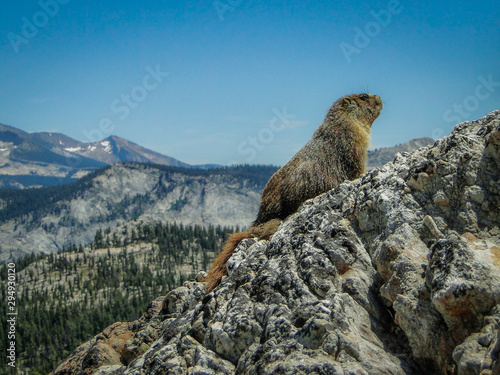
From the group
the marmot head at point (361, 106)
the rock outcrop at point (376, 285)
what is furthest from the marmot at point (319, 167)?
the rock outcrop at point (376, 285)

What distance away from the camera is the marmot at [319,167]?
37.3ft

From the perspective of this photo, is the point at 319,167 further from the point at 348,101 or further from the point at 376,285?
the point at 376,285

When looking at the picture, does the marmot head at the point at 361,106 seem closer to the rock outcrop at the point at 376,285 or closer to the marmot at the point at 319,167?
the marmot at the point at 319,167

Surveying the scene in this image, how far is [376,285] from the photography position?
7.91m

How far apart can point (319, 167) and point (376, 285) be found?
5.17 meters

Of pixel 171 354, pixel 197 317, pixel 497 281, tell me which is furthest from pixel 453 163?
pixel 171 354

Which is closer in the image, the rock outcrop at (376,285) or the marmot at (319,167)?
the rock outcrop at (376,285)

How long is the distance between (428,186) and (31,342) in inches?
8030

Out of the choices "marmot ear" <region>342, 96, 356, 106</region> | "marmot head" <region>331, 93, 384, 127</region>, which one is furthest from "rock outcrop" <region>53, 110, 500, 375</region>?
"marmot ear" <region>342, 96, 356, 106</region>

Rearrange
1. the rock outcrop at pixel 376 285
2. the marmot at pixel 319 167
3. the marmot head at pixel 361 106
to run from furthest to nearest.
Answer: the marmot head at pixel 361 106, the marmot at pixel 319 167, the rock outcrop at pixel 376 285

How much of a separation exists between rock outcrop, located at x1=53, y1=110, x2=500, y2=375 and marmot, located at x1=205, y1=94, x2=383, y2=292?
1143 millimetres

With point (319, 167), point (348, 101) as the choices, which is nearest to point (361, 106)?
point (348, 101)

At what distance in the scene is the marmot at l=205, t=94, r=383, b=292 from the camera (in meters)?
11.4

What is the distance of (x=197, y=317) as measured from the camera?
30.1ft
